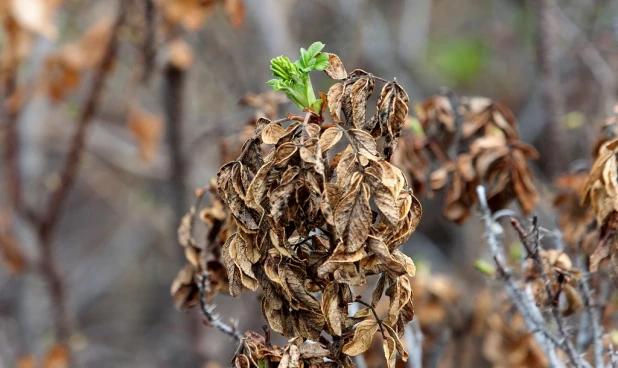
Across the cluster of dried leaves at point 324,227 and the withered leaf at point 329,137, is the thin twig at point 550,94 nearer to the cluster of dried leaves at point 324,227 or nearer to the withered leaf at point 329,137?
the cluster of dried leaves at point 324,227

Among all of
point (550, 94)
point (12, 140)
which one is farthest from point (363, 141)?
point (12, 140)

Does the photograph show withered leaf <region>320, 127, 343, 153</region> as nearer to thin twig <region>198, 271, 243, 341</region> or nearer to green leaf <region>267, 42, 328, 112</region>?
green leaf <region>267, 42, 328, 112</region>

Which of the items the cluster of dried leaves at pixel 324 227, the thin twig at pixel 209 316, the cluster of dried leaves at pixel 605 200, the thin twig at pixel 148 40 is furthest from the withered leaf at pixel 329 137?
the thin twig at pixel 148 40

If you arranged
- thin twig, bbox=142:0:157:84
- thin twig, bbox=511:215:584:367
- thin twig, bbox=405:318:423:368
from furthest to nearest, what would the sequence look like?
1. thin twig, bbox=142:0:157:84
2. thin twig, bbox=405:318:423:368
3. thin twig, bbox=511:215:584:367

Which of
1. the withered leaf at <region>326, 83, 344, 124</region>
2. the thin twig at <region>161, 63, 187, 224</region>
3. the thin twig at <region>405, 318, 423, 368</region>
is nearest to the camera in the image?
the withered leaf at <region>326, 83, 344, 124</region>

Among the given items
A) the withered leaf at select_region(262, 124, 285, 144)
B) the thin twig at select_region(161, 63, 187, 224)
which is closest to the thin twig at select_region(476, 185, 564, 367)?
the withered leaf at select_region(262, 124, 285, 144)

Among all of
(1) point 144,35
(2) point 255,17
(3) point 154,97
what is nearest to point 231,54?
(2) point 255,17
